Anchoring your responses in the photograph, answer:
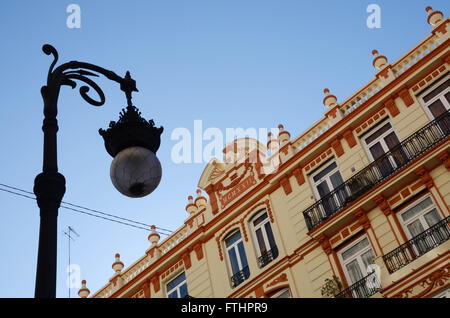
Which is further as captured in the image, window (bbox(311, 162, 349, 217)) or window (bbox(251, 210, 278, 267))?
window (bbox(251, 210, 278, 267))

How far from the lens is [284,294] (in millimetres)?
19734

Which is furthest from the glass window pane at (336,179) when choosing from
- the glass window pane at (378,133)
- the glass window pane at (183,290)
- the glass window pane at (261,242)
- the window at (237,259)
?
the glass window pane at (183,290)

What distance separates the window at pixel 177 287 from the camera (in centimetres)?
2302

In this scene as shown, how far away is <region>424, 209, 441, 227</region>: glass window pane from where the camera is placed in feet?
56.2

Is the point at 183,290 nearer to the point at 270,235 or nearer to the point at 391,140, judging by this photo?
the point at 270,235

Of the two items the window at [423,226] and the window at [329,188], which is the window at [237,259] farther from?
the window at [423,226]

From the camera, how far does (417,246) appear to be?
16.8 m

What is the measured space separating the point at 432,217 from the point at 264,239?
21.8 ft

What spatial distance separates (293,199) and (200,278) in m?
5.07

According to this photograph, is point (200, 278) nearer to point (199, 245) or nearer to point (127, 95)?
point (199, 245)

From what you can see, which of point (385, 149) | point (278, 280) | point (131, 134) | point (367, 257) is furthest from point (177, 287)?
point (131, 134)

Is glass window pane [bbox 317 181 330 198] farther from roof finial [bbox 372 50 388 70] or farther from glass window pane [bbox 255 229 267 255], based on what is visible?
roof finial [bbox 372 50 388 70]

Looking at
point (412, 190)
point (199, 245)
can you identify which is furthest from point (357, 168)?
point (199, 245)

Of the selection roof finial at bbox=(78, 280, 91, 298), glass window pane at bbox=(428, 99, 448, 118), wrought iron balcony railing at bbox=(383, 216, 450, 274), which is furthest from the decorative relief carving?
roof finial at bbox=(78, 280, 91, 298)
